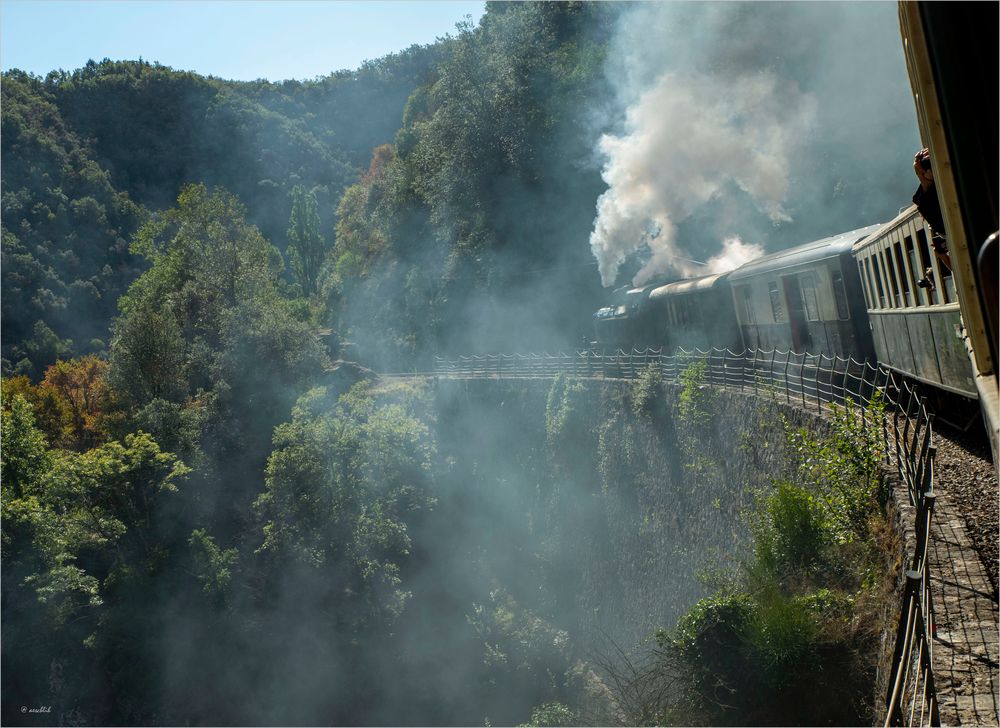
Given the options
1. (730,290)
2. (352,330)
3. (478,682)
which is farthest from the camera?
(352,330)

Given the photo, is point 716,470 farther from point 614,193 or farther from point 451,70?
point 451,70

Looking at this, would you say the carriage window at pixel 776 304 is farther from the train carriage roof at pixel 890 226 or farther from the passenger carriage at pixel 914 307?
the passenger carriage at pixel 914 307

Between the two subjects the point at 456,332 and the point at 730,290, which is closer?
the point at 730,290

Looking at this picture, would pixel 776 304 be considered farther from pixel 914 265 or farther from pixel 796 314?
pixel 914 265

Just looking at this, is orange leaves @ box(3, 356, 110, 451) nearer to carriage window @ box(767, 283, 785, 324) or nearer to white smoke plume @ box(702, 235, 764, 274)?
white smoke plume @ box(702, 235, 764, 274)

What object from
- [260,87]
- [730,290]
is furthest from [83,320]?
[730,290]

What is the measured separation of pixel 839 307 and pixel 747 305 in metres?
4.72

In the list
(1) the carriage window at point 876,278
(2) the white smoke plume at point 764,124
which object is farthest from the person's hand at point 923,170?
(2) the white smoke plume at point 764,124

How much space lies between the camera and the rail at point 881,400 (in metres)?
5.05

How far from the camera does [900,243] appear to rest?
10031 mm

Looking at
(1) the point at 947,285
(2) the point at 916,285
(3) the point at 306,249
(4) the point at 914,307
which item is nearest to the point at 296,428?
(4) the point at 914,307

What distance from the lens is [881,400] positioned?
12.0 m

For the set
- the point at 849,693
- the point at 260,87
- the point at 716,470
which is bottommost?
the point at 849,693

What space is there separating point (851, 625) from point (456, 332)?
34.8m
